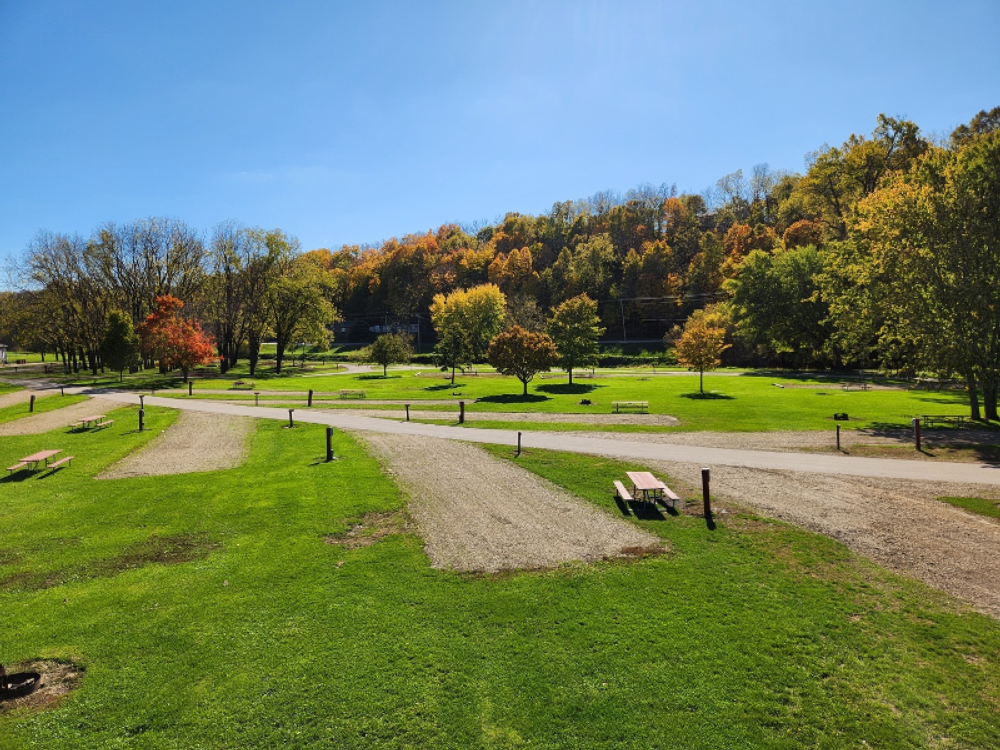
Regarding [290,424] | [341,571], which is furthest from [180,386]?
[341,571]

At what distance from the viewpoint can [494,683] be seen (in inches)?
287

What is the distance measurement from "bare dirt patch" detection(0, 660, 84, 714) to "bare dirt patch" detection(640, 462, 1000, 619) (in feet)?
48.9

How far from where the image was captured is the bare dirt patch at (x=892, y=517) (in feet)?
34.0

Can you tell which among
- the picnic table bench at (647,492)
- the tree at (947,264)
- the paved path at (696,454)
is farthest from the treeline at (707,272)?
the picnic table bench at (647,492)

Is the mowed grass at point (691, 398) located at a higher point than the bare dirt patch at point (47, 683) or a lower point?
higher

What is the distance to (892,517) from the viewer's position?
43.8ft

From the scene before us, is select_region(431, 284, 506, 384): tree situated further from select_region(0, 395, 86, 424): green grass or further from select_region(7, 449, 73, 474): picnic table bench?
select_region(7, 449, 73, 474): picnic table bench

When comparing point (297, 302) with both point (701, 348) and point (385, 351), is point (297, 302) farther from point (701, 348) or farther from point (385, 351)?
point (701, 348)

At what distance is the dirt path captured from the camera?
37.4 ft

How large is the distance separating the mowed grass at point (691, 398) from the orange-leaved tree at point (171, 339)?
3.08 meters

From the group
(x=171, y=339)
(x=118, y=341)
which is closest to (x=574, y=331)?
(x=171, y=339)

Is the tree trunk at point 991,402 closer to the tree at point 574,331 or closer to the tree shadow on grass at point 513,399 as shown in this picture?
the tree shadow on grass at point 513,399

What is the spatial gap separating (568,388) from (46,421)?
1477 inches

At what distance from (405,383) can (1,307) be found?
82.7 m
